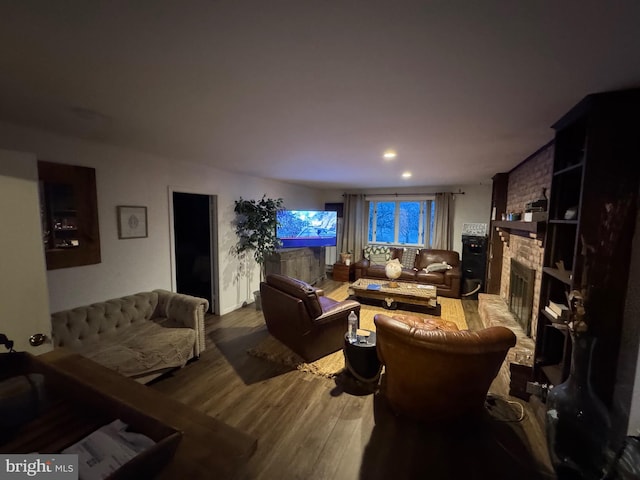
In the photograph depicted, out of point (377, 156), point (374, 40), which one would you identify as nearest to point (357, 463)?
point (374, 40)

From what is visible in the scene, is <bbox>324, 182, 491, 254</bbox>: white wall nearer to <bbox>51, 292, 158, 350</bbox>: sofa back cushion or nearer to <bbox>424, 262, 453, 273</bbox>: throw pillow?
<bbox>424, 262, 453, 273</bbox>: throw pillow

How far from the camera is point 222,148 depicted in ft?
8.90

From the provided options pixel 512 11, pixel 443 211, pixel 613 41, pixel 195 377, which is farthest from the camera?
pixel 443 211

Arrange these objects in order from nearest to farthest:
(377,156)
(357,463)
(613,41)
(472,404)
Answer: (613,41) < (357,463) < (472,404) < (377,156)

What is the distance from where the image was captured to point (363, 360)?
2.36m

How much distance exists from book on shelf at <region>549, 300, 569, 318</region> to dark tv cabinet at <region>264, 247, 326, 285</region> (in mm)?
3594

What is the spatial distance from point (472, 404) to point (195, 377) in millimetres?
2338

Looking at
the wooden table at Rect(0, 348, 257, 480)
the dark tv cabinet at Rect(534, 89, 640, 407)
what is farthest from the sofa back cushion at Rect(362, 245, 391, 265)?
the wooden table at Rect(0, 348, 257, 480)

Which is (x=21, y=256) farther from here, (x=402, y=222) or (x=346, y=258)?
(x=402, y=222)

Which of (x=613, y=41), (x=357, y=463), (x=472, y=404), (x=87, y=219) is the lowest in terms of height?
(x=357, y=463)

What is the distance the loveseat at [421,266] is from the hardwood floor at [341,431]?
2870 millimetres

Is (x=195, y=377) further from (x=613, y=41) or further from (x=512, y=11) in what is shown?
(x=613, y=41)

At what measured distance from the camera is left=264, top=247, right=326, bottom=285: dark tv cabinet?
4.76 m

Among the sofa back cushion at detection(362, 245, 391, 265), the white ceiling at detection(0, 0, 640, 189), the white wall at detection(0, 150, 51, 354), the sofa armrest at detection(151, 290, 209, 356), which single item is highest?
the white ceiling at detection(0, 0, 640, 189)
